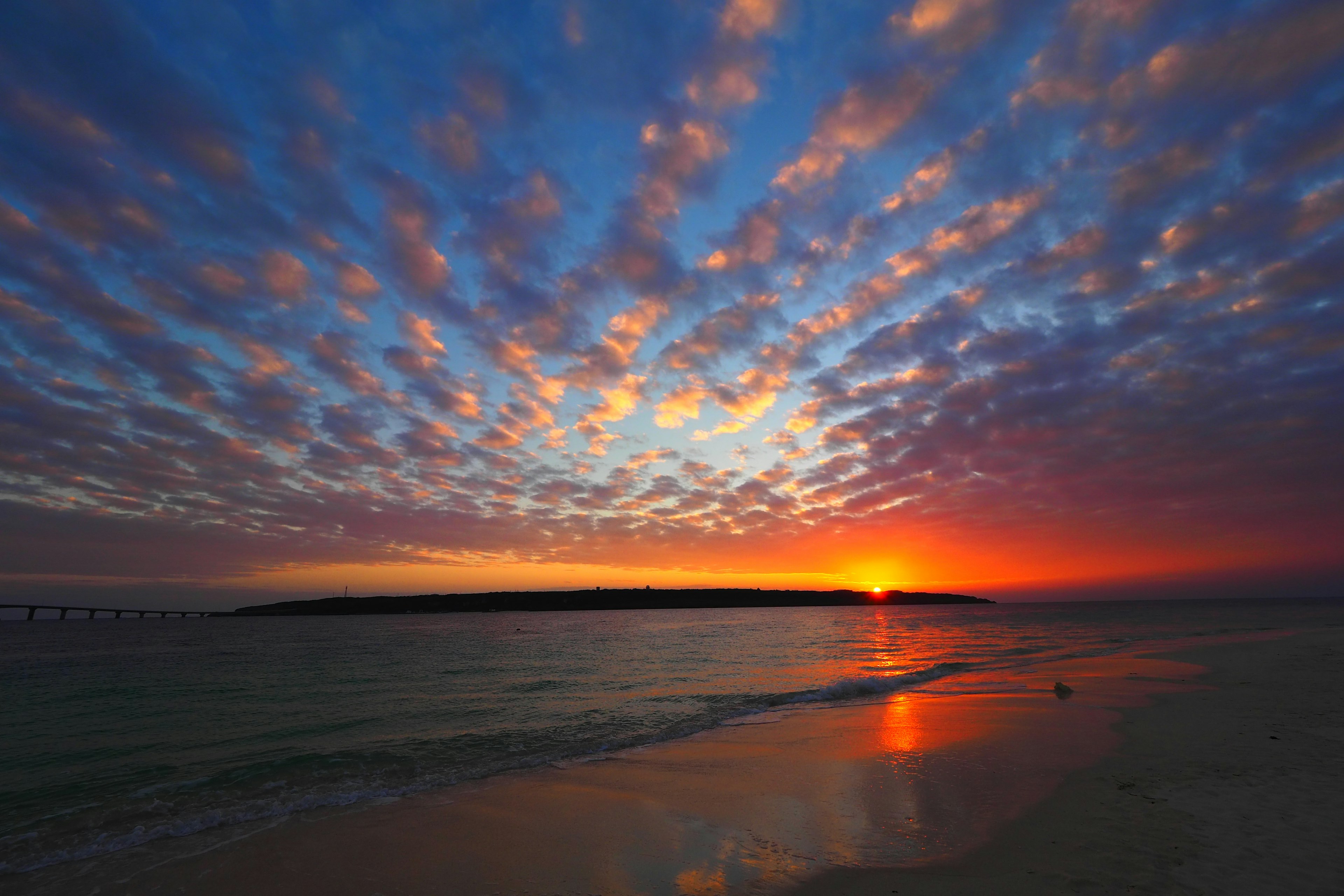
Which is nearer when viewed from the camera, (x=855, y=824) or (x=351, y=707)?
(x=855, y=824)

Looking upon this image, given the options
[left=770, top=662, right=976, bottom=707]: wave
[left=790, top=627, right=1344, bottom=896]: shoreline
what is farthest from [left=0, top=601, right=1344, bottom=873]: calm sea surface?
[left=790, top=627, right=1344, bottom=896]: shoreline

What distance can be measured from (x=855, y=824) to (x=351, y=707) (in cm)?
1851

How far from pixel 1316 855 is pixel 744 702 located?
14588mm

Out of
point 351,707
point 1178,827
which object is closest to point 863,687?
point 1178,827

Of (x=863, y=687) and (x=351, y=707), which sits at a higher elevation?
(x=863, y=687)

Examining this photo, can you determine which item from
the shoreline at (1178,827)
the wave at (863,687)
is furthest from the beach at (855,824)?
the wave at (863,687)

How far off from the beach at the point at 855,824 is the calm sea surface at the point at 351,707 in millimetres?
1756

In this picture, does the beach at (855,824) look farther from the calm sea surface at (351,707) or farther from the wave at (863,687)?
the wave at (863,687)

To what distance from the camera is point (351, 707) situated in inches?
778

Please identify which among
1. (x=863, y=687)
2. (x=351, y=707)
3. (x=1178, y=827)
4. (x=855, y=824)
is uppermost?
(x=1178, y=827)

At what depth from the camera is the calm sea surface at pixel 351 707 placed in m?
10.5

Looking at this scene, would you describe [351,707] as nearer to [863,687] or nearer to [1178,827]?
[863,687]

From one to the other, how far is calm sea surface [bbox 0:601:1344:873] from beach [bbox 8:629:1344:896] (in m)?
1.76

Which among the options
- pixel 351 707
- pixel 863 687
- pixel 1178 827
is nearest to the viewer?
pixel 1178 827
